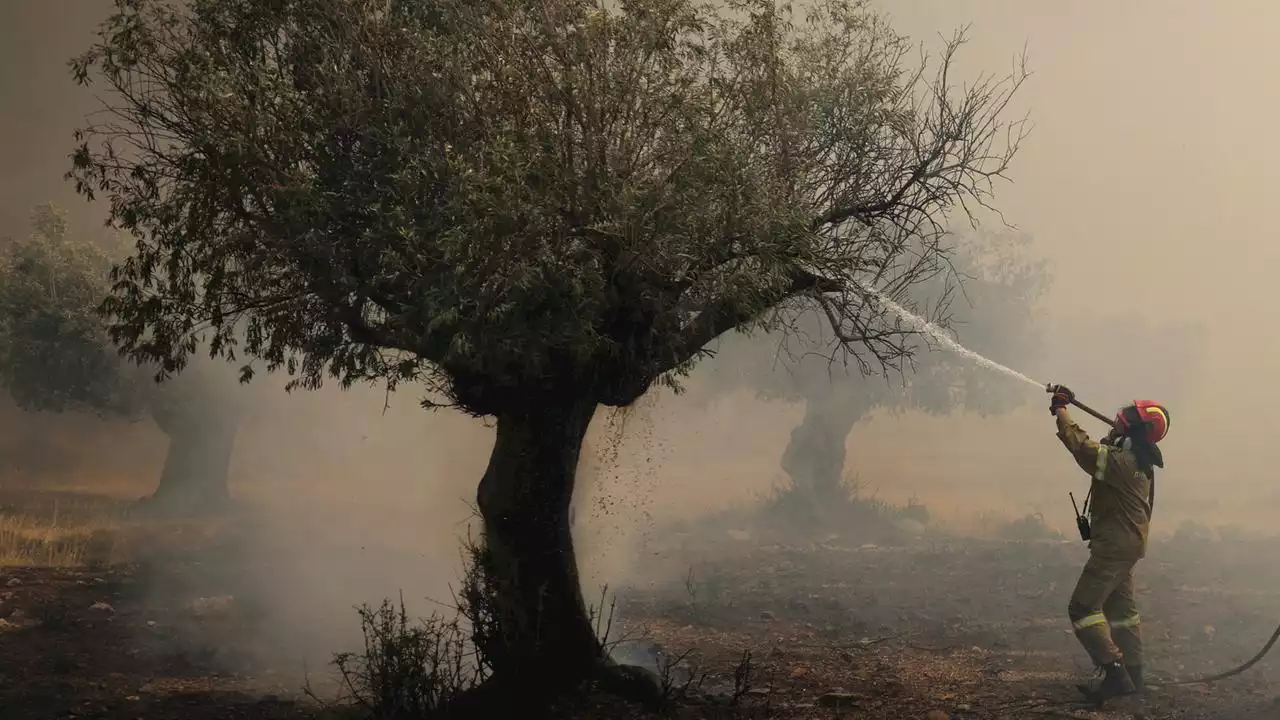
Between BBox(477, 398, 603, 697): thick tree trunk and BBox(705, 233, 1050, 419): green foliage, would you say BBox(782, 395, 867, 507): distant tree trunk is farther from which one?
BBox(477, 398, 603, 697): thick tree trunk

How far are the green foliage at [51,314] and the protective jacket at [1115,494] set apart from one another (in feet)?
62.5

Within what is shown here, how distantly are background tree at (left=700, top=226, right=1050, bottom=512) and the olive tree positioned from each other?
63.8ft

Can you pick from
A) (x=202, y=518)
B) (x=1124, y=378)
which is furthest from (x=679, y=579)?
(x=1124, y=378)

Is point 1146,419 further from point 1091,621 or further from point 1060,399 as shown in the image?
point 1091,621

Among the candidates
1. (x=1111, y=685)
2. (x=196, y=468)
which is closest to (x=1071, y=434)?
(x=1111, y=685)

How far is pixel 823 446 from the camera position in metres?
31.5

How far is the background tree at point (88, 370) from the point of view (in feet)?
71.5

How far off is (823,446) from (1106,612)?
19667 millimetres

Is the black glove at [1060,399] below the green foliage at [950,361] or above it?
below

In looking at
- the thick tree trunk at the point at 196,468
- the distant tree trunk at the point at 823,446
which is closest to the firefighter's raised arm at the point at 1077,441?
the distant tree trunk at the point at 823,446

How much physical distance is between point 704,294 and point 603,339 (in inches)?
44.5

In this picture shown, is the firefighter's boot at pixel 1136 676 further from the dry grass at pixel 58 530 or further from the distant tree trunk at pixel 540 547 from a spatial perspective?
the dry grass at pixel 58 530

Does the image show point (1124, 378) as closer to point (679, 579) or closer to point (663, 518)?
point (663, 518)

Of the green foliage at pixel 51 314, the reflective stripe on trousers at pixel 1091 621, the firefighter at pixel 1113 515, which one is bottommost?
the reflective stripe on trousers at pixel 1091 621
